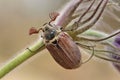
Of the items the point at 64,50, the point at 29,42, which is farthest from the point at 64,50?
the point at 29,42

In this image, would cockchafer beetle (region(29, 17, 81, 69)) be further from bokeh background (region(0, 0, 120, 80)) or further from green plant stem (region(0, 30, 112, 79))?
bokeh background (region(0, 0, 120, 80))

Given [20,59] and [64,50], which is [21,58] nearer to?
[20,59]

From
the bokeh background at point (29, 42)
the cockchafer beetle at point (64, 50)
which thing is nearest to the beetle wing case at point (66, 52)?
the cockchafer beetle at point (64, 50)

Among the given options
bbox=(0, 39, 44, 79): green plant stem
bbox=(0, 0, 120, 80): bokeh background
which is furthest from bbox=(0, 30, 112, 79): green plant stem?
bbox=(0, 0, 120, 80): bokeh background

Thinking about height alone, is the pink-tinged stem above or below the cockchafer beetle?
above

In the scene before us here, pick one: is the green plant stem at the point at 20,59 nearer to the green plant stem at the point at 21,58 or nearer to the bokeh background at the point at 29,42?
the green plant stem at the point at 21,58

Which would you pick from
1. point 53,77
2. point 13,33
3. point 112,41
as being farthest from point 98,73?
point 112,41
